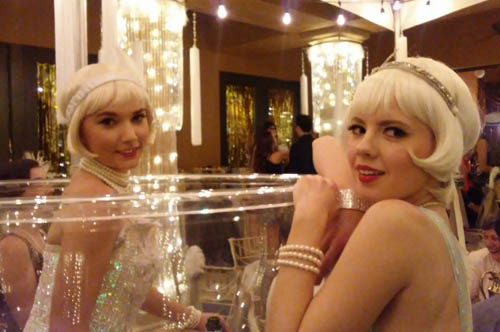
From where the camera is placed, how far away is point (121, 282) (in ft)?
3.10

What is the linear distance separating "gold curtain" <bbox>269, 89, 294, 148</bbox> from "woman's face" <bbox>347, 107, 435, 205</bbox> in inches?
272

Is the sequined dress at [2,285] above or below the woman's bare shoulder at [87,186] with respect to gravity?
below

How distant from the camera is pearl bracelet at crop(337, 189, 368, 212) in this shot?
32.6 inches

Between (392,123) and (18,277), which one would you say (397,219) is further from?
(18,277)

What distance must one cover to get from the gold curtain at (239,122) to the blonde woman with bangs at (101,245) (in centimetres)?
588

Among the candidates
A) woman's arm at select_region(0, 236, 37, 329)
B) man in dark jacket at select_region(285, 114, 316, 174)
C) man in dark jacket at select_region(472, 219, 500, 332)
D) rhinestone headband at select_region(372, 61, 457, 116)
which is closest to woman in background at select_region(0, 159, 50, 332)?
woman's arm at select_region(0, 236, 37, 329)

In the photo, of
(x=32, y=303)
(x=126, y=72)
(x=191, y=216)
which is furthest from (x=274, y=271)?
(x=126, y=72)

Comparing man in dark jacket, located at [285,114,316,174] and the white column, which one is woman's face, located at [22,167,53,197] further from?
man in dark jacket, located at [285,114,316,174]

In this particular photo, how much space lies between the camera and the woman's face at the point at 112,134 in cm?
121

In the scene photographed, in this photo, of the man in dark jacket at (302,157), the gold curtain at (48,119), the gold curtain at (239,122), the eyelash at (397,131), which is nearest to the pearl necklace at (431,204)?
the eyelash at (397,131)

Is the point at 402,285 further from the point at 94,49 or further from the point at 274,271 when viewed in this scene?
the point at 94,49

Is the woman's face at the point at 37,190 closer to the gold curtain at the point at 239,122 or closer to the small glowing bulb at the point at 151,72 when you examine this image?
the small glowing bulb at the point at 151,72

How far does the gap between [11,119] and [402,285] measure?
4.74 meters

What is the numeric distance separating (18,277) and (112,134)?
39 centimetres
